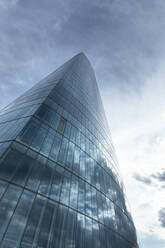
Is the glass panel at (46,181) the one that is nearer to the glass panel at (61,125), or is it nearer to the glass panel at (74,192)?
the glass panel at (74,192)

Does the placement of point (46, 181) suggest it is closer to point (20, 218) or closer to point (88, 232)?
point (20, 218)

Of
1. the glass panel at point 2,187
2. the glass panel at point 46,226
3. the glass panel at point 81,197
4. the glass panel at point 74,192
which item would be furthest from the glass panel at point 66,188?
the glass panel at point 2,187

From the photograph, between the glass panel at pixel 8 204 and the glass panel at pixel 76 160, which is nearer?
the glass panel at pixel 8 204

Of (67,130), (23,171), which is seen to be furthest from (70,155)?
(23,171)

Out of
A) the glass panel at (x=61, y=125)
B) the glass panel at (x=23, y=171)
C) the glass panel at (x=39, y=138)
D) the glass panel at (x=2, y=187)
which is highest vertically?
the glass panel at (x=61, y=125)

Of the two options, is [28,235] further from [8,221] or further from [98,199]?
[98,199]

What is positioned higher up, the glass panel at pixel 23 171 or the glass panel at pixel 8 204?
the glass panel at pixel 23 171

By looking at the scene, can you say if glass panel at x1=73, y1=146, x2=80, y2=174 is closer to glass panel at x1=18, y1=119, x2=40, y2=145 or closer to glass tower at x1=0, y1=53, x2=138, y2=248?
glass tower at x1=0, y1=53, x2=138, y2=248

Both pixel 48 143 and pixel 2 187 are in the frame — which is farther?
pixel 48 143

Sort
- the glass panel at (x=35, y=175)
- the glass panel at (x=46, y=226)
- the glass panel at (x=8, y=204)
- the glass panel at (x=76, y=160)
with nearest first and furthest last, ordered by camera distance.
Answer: the glass panel at (x=8, y=204), the glass panel at (x=46, y=226), the glass panel at (x=35, y=175), the glass panel at (x=76, y=160)

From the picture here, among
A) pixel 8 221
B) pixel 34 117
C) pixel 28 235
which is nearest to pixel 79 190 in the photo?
pixel 28 235

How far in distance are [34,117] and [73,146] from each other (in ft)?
22.9

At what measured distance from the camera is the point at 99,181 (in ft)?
70.4

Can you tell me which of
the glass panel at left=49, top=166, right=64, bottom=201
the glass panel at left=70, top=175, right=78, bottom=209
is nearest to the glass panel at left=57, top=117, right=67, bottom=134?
the glass panel at left=49, top=166, right=64, bottom=201
